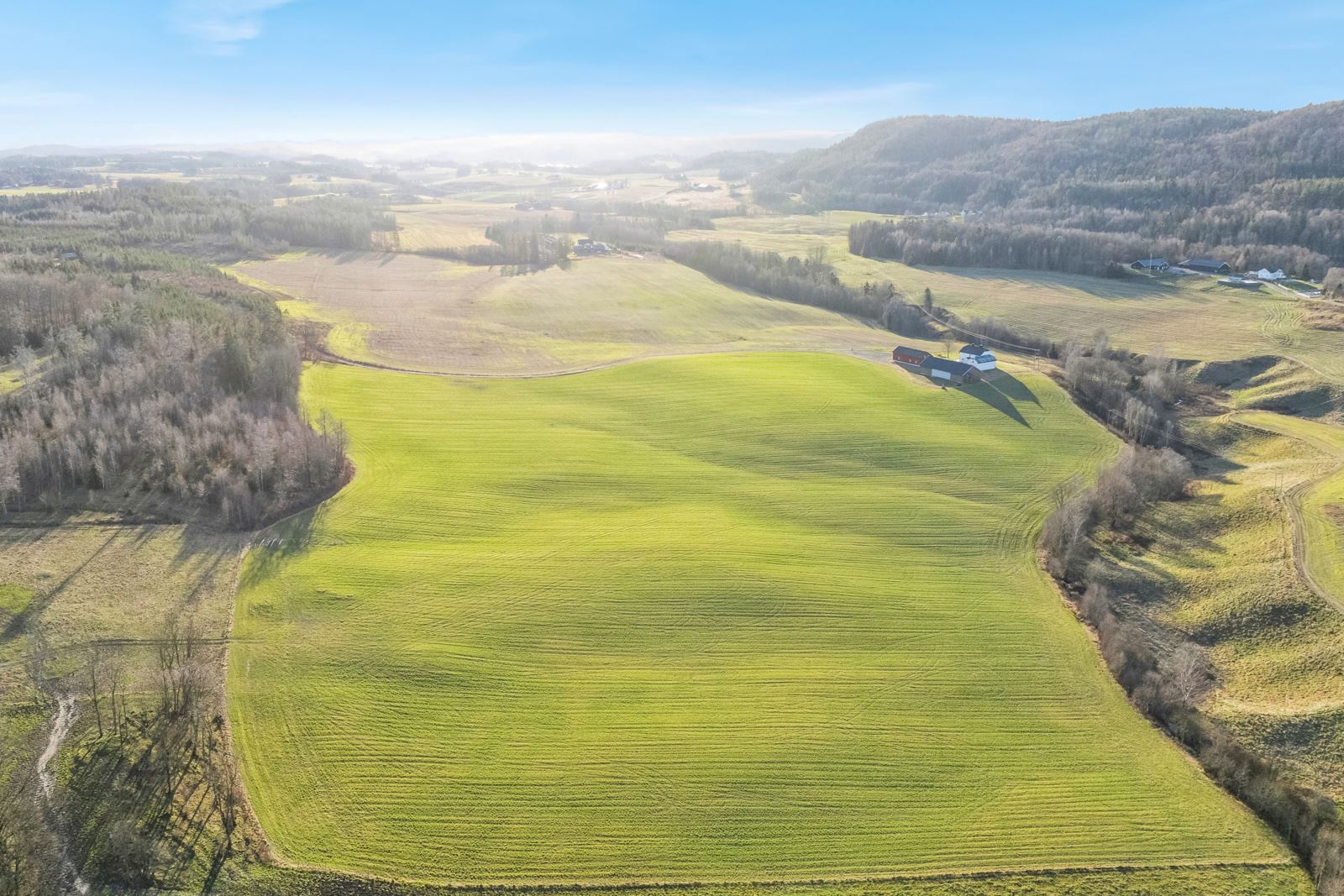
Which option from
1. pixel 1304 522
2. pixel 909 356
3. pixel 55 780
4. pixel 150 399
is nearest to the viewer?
pixel 55 780

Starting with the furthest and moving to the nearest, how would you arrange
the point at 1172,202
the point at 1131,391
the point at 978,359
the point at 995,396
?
the point at 1172,202 → the point at 978,359 → the point at 1131,391 → the point at 995,396

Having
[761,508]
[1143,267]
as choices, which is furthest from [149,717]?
[1143,267]

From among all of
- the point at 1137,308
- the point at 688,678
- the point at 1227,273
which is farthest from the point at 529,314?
the point at 1227,273

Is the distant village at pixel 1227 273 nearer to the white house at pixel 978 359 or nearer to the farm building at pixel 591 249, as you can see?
the white house at pixel 978 359

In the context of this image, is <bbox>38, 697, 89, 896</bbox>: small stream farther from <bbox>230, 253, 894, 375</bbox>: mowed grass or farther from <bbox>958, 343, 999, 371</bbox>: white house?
<bbox>958, 343, 999, 371</bbox>: white house

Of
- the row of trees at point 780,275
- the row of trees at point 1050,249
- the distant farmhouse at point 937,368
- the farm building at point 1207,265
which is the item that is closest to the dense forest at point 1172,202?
the row of trees at point 1050,249

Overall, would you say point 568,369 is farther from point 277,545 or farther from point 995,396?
point 995,396

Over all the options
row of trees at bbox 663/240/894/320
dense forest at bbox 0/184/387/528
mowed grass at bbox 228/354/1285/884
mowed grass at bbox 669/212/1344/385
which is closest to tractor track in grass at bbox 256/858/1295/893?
mowed grass at bbox 228/354/1285/884
